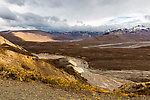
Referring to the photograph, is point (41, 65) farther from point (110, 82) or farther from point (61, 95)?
point (110, 82)

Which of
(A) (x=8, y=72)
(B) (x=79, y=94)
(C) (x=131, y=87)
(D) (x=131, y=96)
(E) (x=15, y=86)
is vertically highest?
(A) (x=8, y=72)

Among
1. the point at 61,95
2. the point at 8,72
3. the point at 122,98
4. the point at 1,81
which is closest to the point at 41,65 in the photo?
the point at 8,72

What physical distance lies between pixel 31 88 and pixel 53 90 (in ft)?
7.13

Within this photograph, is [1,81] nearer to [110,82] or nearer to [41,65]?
[41,65]

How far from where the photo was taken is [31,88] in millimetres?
9812

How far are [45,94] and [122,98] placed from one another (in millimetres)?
8633

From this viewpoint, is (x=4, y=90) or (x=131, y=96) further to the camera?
(x=131, y=96)

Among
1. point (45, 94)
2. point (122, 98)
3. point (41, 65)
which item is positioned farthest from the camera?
point (41, 65)

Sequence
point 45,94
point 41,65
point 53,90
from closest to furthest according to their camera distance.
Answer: point 45,94, point 53,90, point 41,65

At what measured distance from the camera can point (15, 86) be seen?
9.55m

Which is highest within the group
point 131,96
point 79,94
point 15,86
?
point 15,86

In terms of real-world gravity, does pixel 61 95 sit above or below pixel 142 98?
above

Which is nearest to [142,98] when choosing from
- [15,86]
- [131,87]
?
[131,87]

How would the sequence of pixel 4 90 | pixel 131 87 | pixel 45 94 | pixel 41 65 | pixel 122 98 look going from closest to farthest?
pixel 4 90 → pixel 45 94 → pixel 122 98 → pixel 131 87 → pixel 41 65
